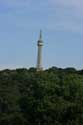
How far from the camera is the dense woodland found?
62.2 meters

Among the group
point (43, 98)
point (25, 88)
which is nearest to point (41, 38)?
point (25, 88)

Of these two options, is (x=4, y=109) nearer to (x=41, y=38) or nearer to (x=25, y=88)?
(x=25, y=88)

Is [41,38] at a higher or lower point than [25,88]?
higher

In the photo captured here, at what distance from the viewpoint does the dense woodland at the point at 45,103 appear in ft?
204

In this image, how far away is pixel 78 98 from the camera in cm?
7425

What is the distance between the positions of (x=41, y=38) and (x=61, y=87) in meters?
60.0

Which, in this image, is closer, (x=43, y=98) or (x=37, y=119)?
(x=37, y=119)

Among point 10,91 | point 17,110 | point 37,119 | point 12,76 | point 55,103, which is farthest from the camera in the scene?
point 12,76

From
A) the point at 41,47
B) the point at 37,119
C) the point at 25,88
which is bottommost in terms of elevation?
the point at 37,119

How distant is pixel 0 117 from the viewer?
6750 centimetres

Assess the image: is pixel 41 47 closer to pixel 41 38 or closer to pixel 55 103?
pixel 41 38

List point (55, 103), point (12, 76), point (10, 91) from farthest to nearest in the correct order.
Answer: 1. point (12, 76)
2. point (10, 91)
3. point (55, 103)

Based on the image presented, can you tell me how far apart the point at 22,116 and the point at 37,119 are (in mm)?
1856

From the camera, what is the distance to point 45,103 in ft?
225
